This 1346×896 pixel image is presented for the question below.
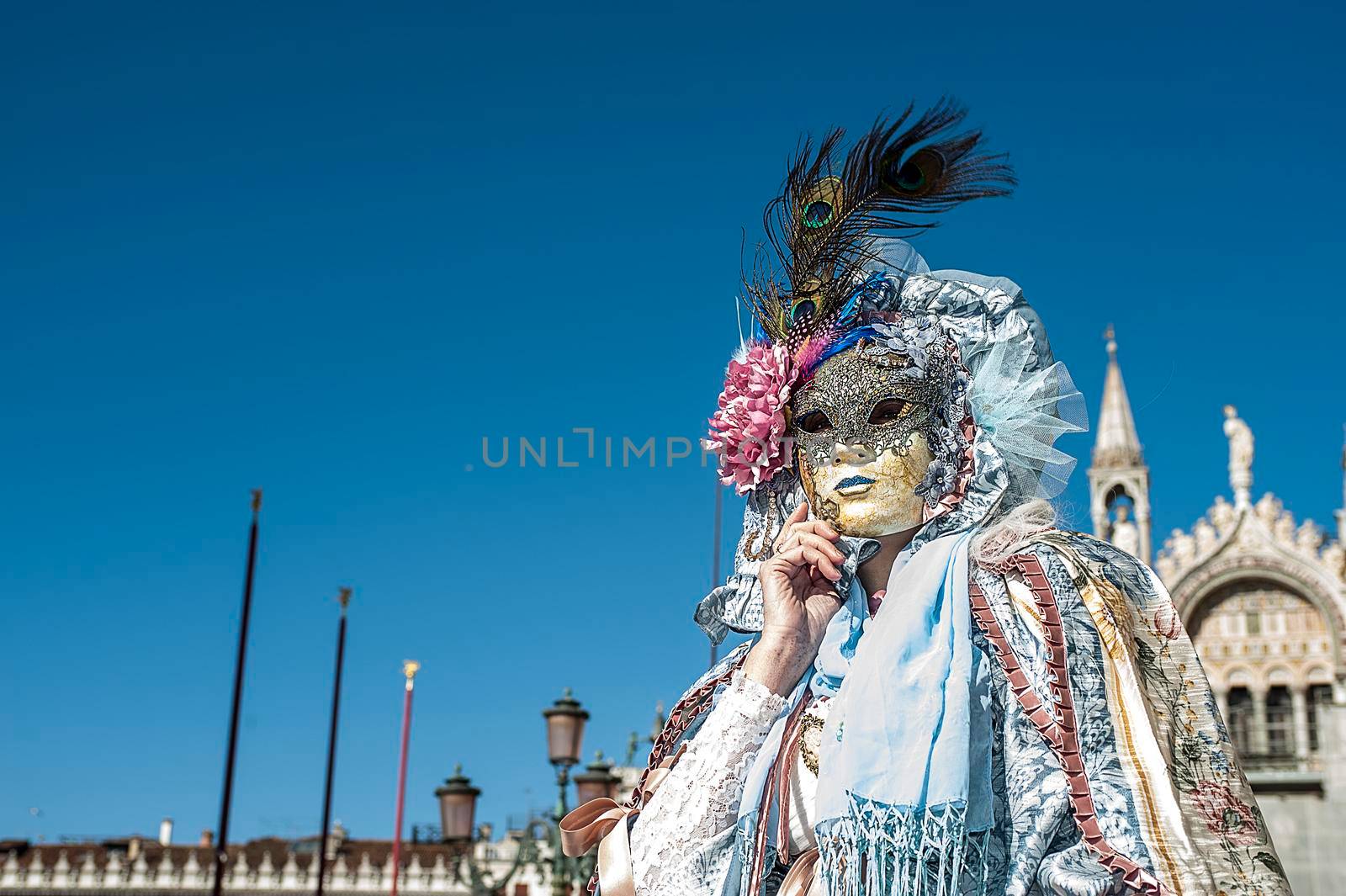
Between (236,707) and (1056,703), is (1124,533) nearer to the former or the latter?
(236,707)

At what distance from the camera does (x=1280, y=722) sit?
3009cm

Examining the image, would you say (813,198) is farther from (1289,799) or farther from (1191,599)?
(1191,599)

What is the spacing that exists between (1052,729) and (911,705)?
25cm

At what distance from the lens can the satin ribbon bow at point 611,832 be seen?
317 cm

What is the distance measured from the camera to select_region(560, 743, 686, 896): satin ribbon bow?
3.17 meters

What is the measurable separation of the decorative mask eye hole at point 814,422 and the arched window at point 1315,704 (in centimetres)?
2878

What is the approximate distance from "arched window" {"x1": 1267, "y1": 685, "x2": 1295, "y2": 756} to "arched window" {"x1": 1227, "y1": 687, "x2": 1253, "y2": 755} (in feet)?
1.11

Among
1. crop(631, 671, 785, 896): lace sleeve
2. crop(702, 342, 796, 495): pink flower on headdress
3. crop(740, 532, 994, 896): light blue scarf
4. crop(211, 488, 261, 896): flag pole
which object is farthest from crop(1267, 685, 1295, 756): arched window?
crop(740, 532, 994, 896): light blue scarf

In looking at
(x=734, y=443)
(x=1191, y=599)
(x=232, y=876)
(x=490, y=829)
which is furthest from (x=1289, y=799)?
(x=232, y=876)

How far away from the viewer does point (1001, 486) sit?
124 inches

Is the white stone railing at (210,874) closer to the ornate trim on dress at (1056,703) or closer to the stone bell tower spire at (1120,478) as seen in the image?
the stone bell tower spire at (1120,478)

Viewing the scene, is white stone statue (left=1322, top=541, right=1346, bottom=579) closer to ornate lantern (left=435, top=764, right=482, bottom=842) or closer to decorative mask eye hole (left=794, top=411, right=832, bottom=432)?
ornate lantern (left=435, top=764, right=482, bottom=842)

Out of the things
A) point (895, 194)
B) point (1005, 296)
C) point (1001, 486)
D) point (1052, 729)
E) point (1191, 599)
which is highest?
point (1191, 599)

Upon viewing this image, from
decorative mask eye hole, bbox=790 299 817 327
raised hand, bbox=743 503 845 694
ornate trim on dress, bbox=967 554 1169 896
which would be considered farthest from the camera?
decorative mask eye hole, bbox=790 299 817 327
